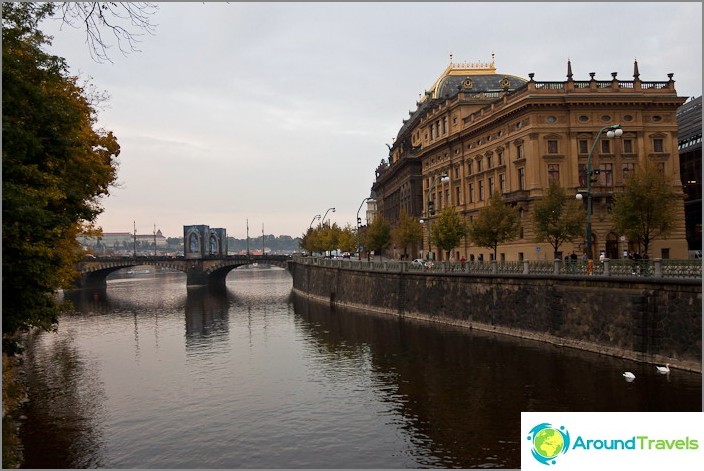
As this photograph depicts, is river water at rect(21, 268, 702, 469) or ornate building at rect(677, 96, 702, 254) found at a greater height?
ornate building at rect(677, 96, 702, 254)

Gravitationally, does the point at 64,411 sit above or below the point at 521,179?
below

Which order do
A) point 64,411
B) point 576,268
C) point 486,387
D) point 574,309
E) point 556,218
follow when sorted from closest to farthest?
point 64,411 → point 486,387 → point 574,309 → point 576,268 → point 556,218

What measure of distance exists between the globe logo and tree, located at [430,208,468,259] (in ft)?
146

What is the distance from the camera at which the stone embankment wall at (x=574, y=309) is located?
27.3 m

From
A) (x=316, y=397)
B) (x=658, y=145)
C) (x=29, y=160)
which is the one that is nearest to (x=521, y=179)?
(x=658, y=145)

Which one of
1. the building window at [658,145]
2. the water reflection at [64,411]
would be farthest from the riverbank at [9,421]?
the building window at [658,145]

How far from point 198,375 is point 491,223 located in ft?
93.6

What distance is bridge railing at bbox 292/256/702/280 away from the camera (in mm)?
27891

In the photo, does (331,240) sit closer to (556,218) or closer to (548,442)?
(556,218)

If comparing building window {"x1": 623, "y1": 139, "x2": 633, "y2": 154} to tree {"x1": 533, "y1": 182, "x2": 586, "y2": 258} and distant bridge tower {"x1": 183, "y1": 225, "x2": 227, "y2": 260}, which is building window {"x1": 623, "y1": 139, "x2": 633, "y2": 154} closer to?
tree {"x1": 533, "y1": 182, "x2": 586, "y2": 258}

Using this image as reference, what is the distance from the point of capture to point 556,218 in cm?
4709

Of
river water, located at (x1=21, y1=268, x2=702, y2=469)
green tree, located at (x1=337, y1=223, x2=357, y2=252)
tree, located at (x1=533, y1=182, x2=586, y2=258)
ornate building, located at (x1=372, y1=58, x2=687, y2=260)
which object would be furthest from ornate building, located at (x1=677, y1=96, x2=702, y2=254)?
green tree, located at (x1=337, y1=223, x2=357, y2=252)

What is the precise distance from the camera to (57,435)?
899 inches

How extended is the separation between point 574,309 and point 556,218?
1423cm
